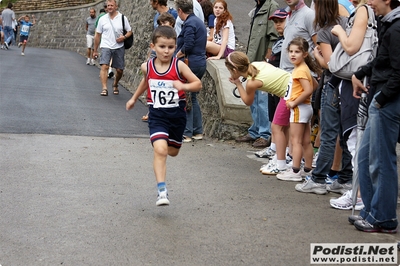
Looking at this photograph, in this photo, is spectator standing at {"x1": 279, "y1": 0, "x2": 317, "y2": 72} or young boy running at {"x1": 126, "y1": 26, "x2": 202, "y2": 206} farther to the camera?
spectator standing at {"x1": 279, "y1": 0, "x2": 317, "y2": 72}

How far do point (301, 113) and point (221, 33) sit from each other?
4.59m

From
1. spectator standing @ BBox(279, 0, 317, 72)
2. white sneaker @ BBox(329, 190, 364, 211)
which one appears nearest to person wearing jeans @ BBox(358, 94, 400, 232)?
white sneaker @ BBox(329, 190, 364, 211)

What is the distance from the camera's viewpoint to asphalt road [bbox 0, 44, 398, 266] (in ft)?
15.7

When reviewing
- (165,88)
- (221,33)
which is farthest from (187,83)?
(221,33)

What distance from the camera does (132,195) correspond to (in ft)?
21.7

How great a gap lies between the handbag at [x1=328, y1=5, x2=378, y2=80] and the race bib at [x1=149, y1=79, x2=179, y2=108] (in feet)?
5.00

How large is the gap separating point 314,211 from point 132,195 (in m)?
1.78

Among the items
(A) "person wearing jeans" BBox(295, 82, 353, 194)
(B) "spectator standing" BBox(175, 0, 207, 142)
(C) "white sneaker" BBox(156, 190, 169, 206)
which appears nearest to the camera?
(C) "white sneaker" BBox(156, 190, 169, 206)

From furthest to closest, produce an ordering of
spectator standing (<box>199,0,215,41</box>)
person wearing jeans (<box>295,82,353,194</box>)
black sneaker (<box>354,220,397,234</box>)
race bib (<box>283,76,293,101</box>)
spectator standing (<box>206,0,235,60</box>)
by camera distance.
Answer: spectator standing (<box>199,0,215,41</box>), spectator standing (<box>206,0,235,60</box>), race bib (<box>283,76,293,101</box>), person wearing jeans (<box>295,82,353,194</box>), black sneaker (<box>354,220,397,234</box>)

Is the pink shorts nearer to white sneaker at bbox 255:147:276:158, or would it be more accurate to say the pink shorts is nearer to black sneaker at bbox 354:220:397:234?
white sneaker at bbox 255:147:276:158

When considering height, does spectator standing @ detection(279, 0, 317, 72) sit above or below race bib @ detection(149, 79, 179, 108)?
above

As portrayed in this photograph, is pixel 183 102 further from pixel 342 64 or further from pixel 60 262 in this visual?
pixel 60 262

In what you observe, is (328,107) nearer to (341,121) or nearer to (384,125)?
(341,121)

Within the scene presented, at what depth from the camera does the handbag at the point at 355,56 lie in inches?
239
